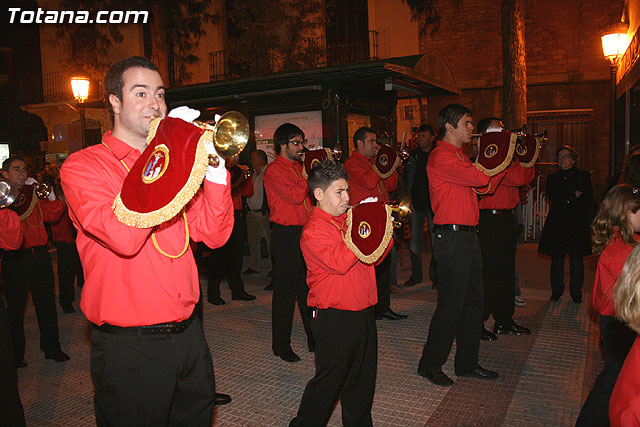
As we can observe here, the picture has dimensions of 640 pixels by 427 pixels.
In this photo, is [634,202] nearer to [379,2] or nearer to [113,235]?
[113,235]

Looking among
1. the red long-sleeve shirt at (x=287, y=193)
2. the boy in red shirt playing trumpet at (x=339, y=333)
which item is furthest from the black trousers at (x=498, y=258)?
the boy in red shirt playing trumpet at (x=339, y=333)

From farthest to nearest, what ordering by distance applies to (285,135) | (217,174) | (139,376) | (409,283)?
1. (409,283)
2. (285,135)
3. (217,174)
4. (139,376)

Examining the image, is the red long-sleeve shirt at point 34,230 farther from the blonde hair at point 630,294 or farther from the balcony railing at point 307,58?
the balcony railing at point 307,58

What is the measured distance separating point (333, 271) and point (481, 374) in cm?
213

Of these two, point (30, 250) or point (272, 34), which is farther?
point (272, 34)

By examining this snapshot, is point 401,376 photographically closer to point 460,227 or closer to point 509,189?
point 460,227

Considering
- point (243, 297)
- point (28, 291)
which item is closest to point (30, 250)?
point (28, 291)

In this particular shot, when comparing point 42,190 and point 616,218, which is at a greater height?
point 42,190

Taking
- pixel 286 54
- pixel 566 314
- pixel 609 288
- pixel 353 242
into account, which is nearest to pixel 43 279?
pixel 353 242

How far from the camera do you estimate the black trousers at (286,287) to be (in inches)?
202

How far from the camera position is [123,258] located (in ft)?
7.00

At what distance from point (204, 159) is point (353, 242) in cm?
148

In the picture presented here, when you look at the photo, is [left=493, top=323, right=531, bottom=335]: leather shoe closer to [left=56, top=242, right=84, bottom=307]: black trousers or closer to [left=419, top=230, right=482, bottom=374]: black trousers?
[left=419, top=230, right=482, bottom=374]: black trousers

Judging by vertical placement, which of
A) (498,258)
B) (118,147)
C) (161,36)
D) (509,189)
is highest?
(161,36)
